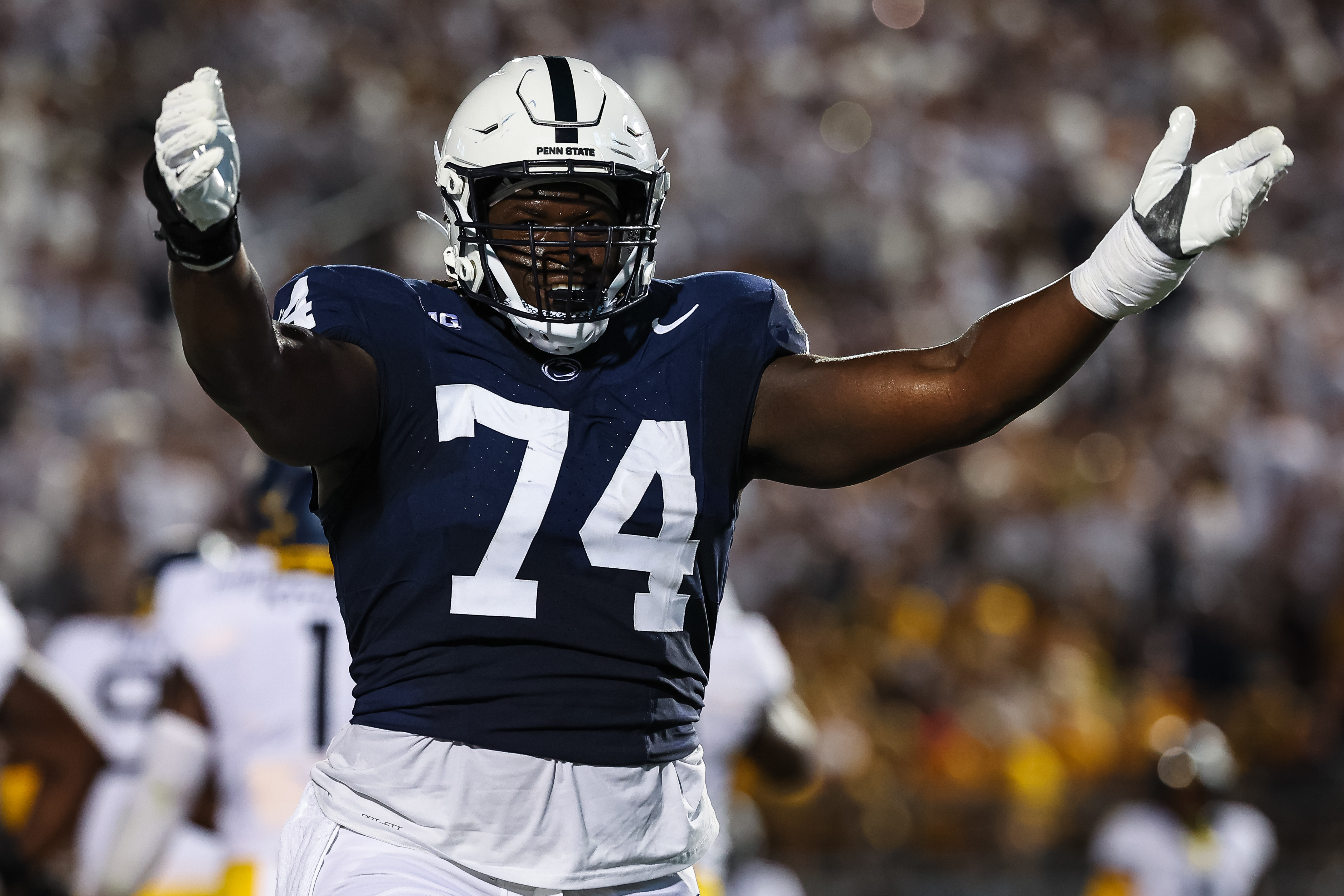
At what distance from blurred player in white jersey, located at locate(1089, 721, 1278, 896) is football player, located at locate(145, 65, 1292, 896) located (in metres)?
4.46

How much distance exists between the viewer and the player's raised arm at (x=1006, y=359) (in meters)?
2.34

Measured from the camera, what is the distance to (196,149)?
2131 millimetres

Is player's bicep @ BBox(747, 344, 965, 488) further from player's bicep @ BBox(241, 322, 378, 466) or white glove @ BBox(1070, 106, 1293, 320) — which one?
player's bicep @ BBox(241, 322, 378, 466)

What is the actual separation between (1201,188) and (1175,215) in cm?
5

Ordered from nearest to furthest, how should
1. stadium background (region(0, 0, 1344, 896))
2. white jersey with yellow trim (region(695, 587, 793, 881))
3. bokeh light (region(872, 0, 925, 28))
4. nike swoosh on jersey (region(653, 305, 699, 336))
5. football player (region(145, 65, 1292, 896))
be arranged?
football player (region(145, 65, 1292, 896)), nike swoosh on jersey (region(653, 305, 699, 336)), white jersey with yellow trim (region(695, 587, 793, 881)), stadium background (region(0, 0, 1344, 896)), bokeh light (region(872, 0, 925, 28))

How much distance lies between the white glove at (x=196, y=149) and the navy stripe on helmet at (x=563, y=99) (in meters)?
0.62

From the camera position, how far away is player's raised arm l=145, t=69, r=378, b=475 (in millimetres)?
2125

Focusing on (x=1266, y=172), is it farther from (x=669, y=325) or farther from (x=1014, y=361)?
(x=669, y=325)

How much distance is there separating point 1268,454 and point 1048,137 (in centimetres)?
301

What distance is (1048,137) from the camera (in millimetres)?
11258

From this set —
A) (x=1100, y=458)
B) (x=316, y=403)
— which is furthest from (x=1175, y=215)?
(x=1100, y=458)

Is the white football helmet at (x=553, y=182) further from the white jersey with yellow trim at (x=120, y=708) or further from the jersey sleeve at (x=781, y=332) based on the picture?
the white jersey with yellow trim at (x=120, y=708)

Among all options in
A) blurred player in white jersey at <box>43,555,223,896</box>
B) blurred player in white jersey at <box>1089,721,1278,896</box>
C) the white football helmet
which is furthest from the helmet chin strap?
blurred player in white jersey at <box>1089,721,1278,896</box>

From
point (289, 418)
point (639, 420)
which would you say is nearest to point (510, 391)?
point (639, 420)
